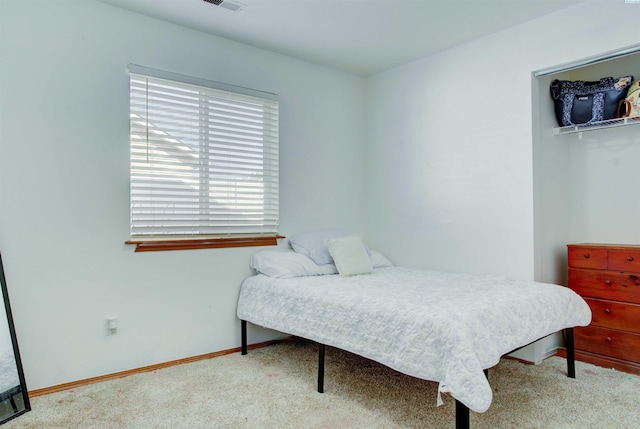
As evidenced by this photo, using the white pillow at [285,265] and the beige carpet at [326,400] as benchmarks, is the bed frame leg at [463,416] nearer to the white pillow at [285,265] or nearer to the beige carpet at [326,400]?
the beige carpet at [326,400]

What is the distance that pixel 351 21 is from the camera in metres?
3.01

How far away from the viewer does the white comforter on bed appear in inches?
72.7

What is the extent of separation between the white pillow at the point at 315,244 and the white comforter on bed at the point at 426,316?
0.25 metres

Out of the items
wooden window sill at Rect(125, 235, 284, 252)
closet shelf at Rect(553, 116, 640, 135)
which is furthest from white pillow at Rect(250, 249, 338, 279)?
closet shelf at Rect(553, 116, 640, 135)

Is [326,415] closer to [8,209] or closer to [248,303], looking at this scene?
[248,303]

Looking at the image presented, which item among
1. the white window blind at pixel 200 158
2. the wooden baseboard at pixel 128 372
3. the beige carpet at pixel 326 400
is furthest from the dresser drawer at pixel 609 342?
the white window blind at pixel 200 158

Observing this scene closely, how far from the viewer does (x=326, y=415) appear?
7.34 ft

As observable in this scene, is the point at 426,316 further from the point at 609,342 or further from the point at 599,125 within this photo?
the point at 599,125

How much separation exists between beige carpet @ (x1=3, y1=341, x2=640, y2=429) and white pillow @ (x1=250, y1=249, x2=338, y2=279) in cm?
68

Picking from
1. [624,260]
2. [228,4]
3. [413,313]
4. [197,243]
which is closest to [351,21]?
[228,4]

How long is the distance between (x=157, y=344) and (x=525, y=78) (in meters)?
3.32

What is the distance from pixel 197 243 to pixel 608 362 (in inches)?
121

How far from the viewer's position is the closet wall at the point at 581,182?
3.11 meters

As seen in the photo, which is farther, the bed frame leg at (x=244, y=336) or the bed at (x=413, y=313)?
the bed frame leg at (x=244, y=336)
